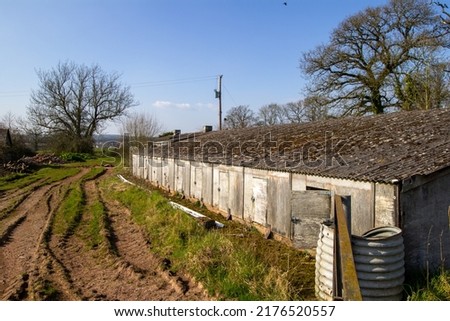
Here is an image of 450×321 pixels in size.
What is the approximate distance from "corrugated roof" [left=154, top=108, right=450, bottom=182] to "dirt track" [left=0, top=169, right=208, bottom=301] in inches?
176

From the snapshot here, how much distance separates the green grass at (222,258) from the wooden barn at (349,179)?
1017 millimetres

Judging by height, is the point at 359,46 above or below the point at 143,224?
above

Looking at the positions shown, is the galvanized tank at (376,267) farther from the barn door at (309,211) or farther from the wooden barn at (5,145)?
the wooden barn at (5,145)

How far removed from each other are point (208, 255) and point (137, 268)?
5.63 feet

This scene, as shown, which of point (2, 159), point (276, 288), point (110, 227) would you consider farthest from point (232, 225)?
point (2, 159)

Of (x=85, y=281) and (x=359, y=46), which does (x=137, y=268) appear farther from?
(x=359, y=46)

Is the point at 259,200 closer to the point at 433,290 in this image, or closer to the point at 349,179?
the point at 349,179

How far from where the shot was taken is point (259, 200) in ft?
40.3

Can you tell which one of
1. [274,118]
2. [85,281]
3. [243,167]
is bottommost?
[85,281]

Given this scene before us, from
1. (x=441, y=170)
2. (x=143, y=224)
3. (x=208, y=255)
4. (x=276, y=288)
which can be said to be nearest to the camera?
(x=276, y=288)

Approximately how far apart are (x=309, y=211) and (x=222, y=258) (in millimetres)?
2133

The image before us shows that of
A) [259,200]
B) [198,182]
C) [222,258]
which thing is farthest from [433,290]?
[198,182]

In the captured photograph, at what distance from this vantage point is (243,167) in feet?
43.8

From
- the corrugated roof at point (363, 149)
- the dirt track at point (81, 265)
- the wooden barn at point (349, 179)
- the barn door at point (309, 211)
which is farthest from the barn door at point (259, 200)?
the barn door at point (309, 211)
